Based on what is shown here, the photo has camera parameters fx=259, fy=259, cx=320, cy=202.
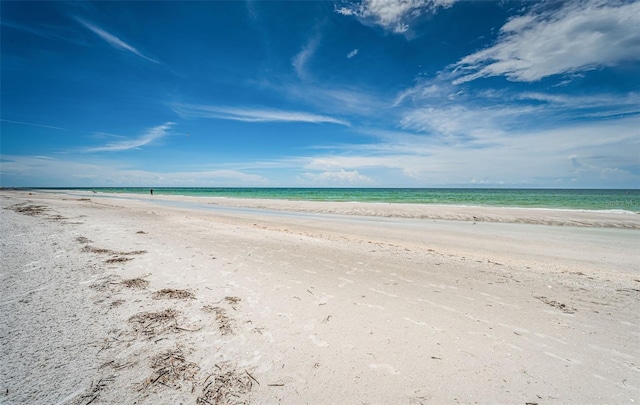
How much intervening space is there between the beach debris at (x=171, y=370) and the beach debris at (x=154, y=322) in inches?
25.8

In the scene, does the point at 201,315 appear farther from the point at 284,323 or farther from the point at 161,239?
the point at 161,239

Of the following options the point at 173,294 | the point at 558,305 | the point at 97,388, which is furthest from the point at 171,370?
the point at 558,305

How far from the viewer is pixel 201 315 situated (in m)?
4.71

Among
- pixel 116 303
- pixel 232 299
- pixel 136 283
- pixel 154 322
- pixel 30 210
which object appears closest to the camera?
pixel 154 322

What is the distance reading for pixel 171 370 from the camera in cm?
329

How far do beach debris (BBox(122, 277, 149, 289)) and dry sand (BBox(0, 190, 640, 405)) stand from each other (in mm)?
51

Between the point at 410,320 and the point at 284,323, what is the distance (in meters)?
2.30

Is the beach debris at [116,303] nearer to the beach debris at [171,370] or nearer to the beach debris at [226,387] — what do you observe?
the beach debris at [171,370]

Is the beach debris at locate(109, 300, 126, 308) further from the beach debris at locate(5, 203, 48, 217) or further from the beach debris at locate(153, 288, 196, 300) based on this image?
the beach debris at locate(5, 203, 48, 217)

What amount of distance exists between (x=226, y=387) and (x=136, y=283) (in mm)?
4276

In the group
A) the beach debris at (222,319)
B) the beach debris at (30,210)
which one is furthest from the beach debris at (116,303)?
the beach debris at (30,210)

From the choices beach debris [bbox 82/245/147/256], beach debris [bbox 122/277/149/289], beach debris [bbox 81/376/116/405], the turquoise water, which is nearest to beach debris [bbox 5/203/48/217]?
beach debris [bbox 82/245/147/256]

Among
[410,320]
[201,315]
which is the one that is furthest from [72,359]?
[410,320]

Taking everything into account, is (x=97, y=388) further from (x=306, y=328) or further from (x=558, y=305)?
(x=558, y=305)
